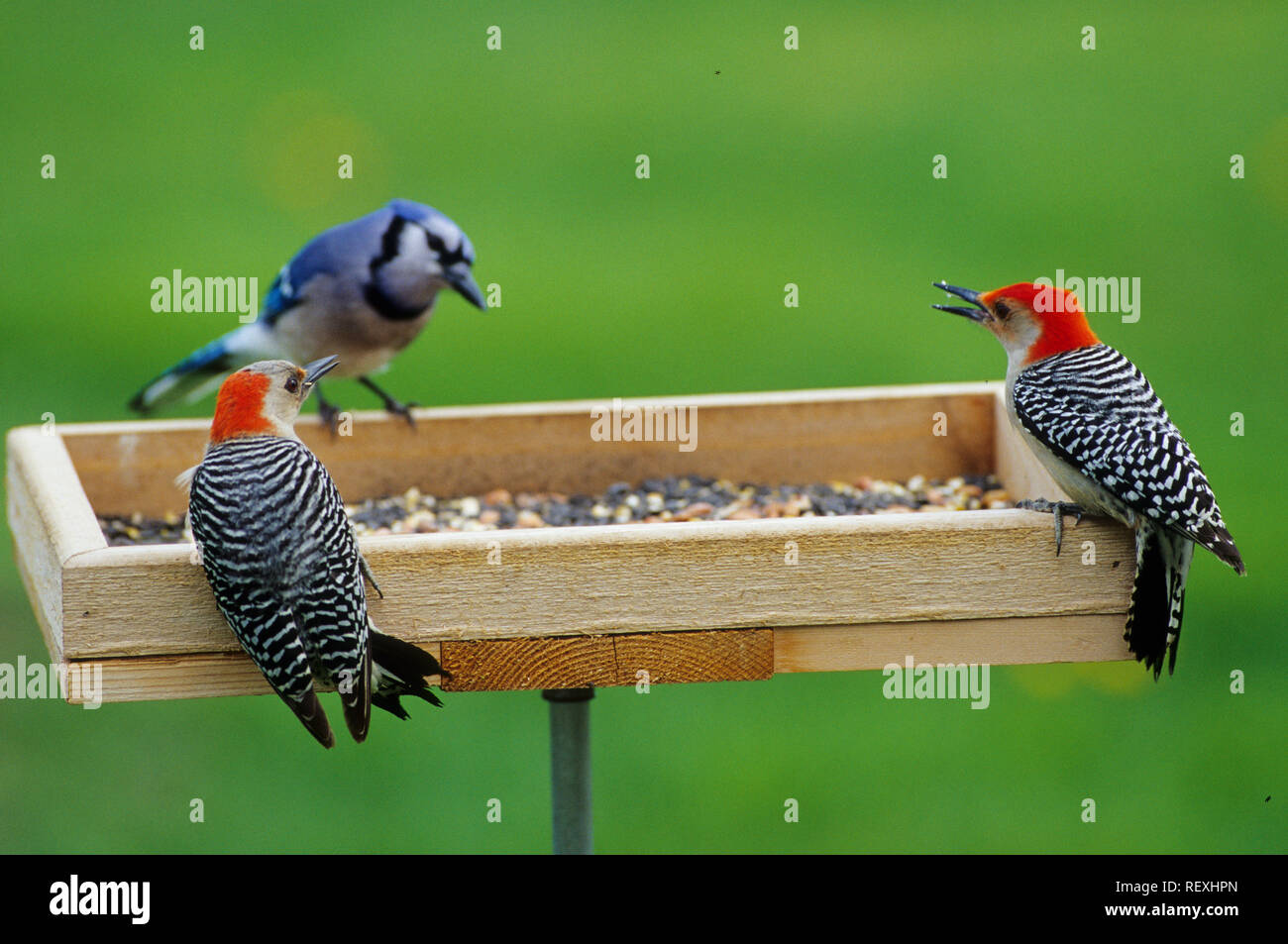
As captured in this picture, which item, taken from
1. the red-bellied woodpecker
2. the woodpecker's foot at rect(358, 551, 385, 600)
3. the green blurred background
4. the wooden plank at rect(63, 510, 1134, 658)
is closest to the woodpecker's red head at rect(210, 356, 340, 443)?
the red-bellied woodpecker

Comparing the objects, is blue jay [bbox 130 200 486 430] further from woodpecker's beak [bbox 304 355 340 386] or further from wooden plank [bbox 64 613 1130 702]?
wooden plank [bbox 64 613 1130 702]

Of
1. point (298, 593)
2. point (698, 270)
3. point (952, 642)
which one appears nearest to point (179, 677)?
point (298, 593)

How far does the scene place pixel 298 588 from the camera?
278cm

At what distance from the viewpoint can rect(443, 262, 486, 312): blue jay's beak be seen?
15.0 ft

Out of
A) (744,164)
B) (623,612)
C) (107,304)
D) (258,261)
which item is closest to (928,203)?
(744,164)

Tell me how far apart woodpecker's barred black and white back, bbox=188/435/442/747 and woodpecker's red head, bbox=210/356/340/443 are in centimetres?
26

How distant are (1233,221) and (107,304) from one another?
219 inches

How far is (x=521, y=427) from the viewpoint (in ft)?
13.9

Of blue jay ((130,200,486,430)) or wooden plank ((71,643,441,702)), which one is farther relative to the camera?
blue jay ((130,200,486,430))

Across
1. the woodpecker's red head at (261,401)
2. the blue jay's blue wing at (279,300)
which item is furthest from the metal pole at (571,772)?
the blue jay's blue wing at (279,300)

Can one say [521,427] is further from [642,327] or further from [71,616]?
[642,327]

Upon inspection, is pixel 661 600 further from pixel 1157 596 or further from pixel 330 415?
pixel 330 415

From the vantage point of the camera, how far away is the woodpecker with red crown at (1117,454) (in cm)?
296

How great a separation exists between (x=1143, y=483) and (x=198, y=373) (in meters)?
3.00
